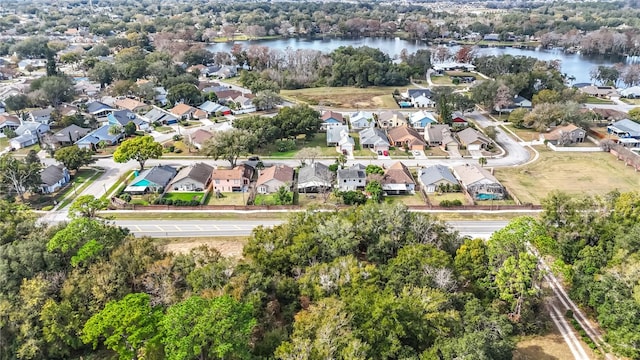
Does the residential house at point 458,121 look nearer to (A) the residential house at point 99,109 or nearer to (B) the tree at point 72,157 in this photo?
(B) the tree at point 72,157

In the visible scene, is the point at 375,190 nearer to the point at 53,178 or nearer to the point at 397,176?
the point at 397,176

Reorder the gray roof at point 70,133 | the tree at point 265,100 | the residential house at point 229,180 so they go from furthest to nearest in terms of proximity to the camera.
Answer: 1. the tree at point 265,100
2. the gray roof at point 70,133
3. the residential house at point 229,180

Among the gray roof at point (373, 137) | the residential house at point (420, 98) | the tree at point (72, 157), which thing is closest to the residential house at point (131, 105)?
the tree at point (72, 157)

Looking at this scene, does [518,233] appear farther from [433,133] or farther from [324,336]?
[433,133]

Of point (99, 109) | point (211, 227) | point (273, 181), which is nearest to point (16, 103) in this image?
point (99, 109)

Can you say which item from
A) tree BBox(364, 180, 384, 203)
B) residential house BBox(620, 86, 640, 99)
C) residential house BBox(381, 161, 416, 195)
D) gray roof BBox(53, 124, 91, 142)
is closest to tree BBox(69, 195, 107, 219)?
tree BBox(364, 180, 384, 203)

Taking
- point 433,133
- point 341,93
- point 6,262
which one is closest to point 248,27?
point 341,93
